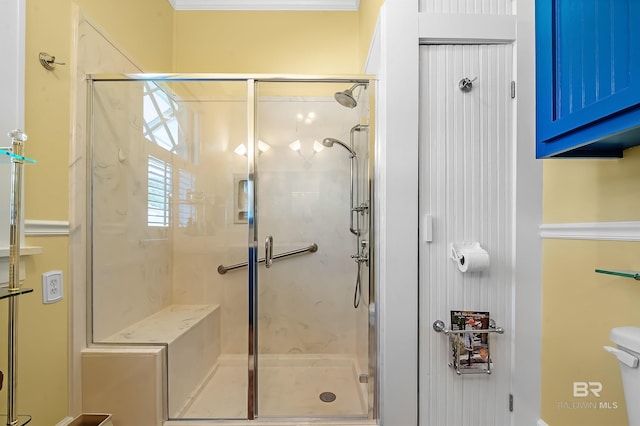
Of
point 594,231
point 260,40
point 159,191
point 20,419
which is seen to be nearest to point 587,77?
point 594,231

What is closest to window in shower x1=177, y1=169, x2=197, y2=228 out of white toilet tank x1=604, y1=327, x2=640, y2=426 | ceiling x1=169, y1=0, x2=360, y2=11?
ceiling x1=169, y1=0, x2=360, y2=11

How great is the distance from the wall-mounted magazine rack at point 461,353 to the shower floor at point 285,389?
0.56 meters

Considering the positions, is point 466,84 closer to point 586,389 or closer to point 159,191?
point 586,389

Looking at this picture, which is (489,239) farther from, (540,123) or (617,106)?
(617,106)

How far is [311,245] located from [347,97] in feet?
3.40

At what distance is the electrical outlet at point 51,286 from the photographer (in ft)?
4.47

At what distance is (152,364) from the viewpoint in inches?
63.4

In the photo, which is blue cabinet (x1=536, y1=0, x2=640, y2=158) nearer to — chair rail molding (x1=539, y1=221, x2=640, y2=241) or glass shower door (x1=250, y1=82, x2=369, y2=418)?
chair rail molding (x1=539, y1=221, x2=640, y2=241)

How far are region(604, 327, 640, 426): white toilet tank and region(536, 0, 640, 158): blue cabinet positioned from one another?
1.89ft

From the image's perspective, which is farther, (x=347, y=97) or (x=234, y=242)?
(x=234, y=242)

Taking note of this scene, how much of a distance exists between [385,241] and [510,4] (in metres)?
1.25

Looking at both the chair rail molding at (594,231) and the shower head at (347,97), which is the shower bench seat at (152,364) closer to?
the shower head at (347,97)

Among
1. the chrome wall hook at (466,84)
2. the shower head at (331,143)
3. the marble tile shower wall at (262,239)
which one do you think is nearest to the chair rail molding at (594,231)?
the chrome wall hook at (466,84)

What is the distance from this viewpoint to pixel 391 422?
1.47m
